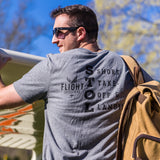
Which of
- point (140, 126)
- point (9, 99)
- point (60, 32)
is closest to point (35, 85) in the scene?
point (9, 99)

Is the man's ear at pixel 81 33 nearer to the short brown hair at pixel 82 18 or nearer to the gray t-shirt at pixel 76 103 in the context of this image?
the short brown hair at pixel 82 18

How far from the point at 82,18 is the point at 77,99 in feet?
1.80

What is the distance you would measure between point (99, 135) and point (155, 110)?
0.98ft

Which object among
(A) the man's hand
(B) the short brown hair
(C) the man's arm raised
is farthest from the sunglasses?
(C) the man's arm raised

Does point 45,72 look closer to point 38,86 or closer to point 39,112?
point 38,86

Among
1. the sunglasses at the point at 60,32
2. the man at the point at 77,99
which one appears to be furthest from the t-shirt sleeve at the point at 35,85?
the sunglasses at the point at 60,32

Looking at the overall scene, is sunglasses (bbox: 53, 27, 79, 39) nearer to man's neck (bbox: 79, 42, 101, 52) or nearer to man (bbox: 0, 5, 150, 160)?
man's neck (bbox: 79, 42, 101, 52)

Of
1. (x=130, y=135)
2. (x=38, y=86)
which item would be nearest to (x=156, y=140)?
(x=130, y=135)

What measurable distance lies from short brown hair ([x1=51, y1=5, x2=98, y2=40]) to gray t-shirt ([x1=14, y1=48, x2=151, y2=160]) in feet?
0.91

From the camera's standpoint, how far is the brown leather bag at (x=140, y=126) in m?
1.43

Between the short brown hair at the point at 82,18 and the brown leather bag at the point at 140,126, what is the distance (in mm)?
498

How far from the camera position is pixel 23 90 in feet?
5.17

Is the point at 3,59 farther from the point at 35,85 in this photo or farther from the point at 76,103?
the point at 76,103

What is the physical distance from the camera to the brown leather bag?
1429 millimetres
